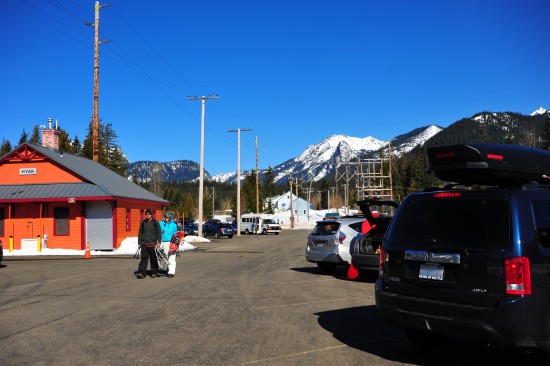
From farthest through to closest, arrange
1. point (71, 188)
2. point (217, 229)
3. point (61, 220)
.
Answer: point (217, 229)
point (61, 220)
point (71, 188)

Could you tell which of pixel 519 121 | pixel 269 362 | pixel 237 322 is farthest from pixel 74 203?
pixel 519 121

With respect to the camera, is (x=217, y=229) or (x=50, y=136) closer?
(x=50, y=136)

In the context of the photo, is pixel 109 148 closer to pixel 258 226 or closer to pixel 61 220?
pixel 258 226

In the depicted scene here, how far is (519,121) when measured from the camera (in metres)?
190

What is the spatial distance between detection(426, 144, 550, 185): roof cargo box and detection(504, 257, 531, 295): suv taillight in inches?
54.3

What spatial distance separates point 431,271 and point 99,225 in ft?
83.8

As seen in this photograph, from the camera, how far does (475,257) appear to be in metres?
5.21

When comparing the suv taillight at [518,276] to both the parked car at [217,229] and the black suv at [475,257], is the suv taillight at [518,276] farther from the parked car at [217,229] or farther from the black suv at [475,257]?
the parked car at [217,229]

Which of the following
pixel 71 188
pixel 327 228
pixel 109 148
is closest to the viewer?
pixel 327 228

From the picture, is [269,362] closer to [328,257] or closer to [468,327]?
[468,327]

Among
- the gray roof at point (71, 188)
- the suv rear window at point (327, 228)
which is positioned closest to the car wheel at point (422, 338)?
the suv rear window at point (327, 228)

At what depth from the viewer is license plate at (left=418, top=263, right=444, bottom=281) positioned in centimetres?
549

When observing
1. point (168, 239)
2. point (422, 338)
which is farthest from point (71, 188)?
point (422, 338)

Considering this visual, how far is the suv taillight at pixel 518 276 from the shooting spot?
4938mm
